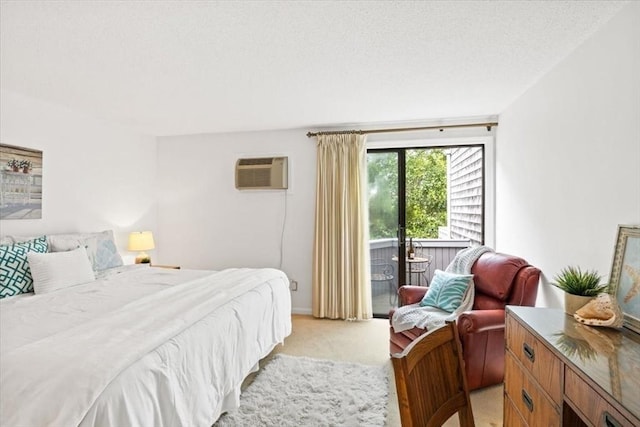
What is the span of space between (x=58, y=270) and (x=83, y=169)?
1.47 meters

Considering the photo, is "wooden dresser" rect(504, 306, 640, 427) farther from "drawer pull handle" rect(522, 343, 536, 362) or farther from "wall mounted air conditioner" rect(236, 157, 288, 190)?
"wall mounted air conditioner" rect(236, 157, 288, 190)

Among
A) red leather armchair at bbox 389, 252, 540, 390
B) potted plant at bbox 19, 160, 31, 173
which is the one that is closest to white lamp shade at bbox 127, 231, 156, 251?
potted plant at bbox 19, 160, 31, 173

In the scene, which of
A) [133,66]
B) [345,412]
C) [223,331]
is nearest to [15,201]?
[133,66]

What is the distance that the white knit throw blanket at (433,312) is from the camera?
2.62 m

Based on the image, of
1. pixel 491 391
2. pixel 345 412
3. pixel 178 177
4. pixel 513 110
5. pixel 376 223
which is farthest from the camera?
pixel 178 177

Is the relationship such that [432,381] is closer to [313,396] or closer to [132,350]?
[132,350]

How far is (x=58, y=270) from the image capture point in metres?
2.65

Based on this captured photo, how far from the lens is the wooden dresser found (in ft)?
3.27

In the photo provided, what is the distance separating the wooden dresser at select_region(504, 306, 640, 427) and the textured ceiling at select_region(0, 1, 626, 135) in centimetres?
159

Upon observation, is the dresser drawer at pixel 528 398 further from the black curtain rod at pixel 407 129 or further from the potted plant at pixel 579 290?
the black curtain rod at pixel 407 129

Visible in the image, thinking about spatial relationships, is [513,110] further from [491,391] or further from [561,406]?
[561,406]

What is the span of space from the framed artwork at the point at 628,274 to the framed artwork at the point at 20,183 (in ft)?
14.3

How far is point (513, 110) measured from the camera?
3268mm

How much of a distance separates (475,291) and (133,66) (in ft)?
10.6
